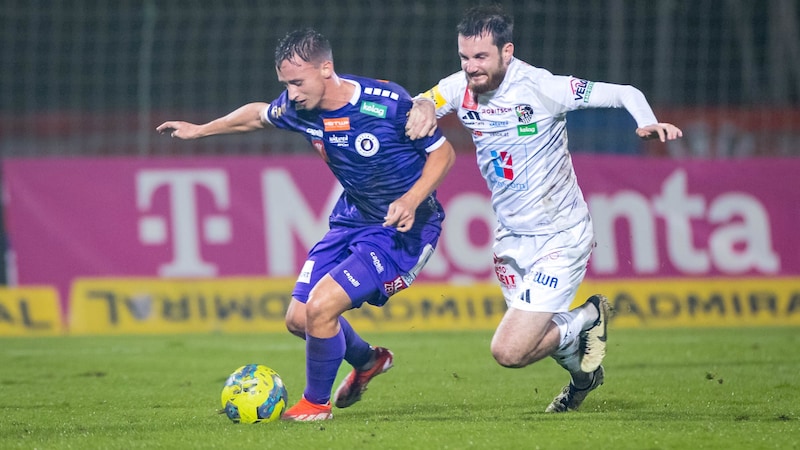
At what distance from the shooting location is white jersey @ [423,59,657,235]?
6.48 m

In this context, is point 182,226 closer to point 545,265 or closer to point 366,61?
point 545,265

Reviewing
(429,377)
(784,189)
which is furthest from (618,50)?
(429,377)

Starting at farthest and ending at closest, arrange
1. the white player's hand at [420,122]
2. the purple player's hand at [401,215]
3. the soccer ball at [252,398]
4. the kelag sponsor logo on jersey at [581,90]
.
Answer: the kelag sponsor logo on jersey at [581,90]
the white player's hand at [420,122]
the soccer ball at [252,398]
the purple player's hand at [401,215]

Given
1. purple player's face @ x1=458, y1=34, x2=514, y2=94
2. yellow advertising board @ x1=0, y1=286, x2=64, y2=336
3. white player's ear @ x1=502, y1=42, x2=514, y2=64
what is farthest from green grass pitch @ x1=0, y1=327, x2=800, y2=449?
white player's ear @ x1=502, y1=42, x2=514, y2=64

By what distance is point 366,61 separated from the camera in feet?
57.3

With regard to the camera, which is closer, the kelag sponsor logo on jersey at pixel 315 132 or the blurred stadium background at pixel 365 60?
the kelag sponsor logo on jersey at pixel 315 132

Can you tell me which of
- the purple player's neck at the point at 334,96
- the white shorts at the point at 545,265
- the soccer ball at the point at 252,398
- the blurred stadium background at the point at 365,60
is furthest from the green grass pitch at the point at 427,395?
the blurred stadium background at the point at 365,60

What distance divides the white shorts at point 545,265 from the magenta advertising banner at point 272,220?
5.17m

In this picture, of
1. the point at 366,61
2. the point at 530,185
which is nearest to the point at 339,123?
the point at 530,185

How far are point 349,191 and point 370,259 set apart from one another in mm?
465

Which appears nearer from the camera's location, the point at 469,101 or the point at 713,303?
the point at 469,101

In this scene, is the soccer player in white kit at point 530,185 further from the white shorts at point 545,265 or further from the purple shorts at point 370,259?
the purple shorts at point 370,259

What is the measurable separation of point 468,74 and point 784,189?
6.66 metres

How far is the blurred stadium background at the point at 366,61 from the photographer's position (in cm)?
1536
